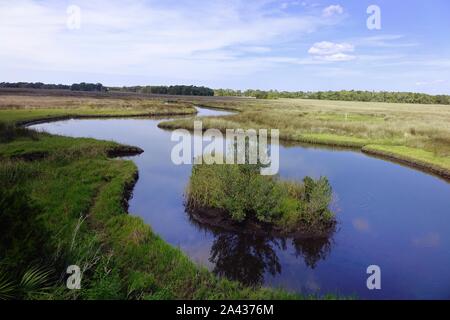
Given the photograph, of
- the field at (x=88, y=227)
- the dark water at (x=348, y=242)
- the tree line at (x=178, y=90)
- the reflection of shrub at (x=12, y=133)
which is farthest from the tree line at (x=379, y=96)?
the reflection of shrub at (x=12, y=133)

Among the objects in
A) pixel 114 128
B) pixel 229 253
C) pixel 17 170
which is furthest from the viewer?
pixel 114 128

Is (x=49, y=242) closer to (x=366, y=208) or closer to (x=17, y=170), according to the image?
(x=17, y=170)

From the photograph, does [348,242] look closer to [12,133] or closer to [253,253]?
[253,253]

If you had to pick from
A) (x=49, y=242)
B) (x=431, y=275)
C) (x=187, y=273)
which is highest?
(x=49, y=242)

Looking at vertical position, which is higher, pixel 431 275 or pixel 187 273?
pixel 187 273
